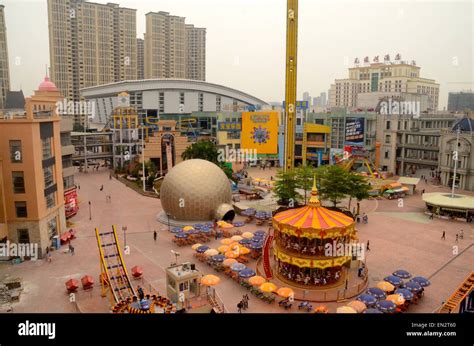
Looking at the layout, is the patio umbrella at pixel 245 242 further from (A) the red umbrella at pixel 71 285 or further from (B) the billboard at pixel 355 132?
(B) the billboard at pixel 355 132

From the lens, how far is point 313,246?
22609mm

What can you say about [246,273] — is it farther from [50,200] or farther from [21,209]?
[50,200]

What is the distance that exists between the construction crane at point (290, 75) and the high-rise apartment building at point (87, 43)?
172 ft

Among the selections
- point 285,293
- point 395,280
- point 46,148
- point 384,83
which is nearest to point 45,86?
point 46,148

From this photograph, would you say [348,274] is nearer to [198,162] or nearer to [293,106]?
[198,162]

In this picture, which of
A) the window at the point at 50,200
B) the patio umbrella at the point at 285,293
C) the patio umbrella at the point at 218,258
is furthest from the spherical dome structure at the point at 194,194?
the patio umbrella at the point at 285,293

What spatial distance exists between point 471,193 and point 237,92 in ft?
243

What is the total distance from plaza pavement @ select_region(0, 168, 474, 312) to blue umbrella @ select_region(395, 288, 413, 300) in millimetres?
780

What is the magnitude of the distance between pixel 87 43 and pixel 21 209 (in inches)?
3321

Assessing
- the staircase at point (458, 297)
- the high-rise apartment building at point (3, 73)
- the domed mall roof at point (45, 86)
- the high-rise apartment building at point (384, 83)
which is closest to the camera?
the staircase at point (458, 297)

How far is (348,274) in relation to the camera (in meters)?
24.7

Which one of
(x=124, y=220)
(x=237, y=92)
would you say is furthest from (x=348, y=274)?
(x=237, y=92)

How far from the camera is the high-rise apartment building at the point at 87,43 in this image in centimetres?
9419

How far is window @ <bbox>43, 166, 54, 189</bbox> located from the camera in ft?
96.9
